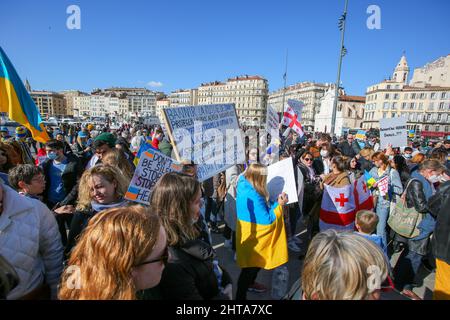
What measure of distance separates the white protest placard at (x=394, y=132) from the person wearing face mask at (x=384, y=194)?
1684 millimetres

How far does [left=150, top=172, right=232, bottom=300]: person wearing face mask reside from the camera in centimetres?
144

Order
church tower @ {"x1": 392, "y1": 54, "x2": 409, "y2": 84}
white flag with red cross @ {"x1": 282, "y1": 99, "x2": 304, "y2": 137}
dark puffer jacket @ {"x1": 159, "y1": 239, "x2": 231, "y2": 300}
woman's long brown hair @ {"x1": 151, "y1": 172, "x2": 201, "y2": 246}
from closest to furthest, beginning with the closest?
dark puffer jacket @ {"x1": 159, "y1": 239, "x2": 231, "y2": 300} → woman's long brown hair @ {"x1": 151, "y1": 172, "x2": 201, "y2": 246} → white flag with red cross @ {"x1": 282, "y1": 99, "x2": 304, "y2": 137} → church tower @ {"x1": 392, "y1": 54, "x2": 409, "y2": 84}

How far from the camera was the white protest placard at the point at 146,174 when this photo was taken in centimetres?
267

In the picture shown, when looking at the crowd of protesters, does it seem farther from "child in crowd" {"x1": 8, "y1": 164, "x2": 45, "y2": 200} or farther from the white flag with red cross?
the white flag with red cross

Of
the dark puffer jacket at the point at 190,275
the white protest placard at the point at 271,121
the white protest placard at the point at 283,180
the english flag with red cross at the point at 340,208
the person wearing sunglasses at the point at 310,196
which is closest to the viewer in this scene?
the dark puffer jacket at the point at 190,275

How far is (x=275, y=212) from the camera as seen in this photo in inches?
112

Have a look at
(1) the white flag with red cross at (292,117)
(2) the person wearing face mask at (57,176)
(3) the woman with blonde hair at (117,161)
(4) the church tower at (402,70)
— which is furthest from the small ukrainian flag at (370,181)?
(4) the church tower at (402,70)

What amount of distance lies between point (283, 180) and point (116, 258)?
245cm

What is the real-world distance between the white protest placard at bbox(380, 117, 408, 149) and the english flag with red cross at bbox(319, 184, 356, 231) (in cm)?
330

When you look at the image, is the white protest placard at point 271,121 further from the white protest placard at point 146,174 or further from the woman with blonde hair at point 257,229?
the white protest placard at point 146,174

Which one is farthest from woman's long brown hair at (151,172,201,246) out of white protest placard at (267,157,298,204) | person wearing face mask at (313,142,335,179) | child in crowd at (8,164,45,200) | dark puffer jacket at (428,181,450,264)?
person wearing face mask at (313,142,335,179)
